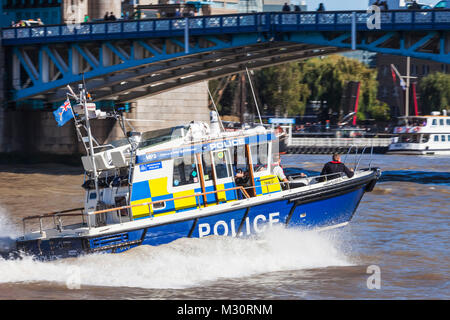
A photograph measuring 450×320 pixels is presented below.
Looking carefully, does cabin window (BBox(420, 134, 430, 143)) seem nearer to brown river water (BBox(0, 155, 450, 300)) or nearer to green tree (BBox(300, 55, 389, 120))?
green tree (BBox(300, 55, 389, 120))

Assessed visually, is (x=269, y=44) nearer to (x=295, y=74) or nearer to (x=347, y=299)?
(x=347, y=299)

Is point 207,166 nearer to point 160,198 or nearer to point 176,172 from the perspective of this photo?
point 176,172

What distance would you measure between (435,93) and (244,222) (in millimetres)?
71346

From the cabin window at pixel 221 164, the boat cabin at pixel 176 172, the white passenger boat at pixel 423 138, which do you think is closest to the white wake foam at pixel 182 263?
the boat cabin at pixel 176 172

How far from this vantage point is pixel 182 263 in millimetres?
15141

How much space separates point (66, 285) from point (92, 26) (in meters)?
28.1

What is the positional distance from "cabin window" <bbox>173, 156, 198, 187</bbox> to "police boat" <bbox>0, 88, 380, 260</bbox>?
2 centimetres

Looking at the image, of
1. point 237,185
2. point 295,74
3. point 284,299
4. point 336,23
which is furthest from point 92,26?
point 295,74

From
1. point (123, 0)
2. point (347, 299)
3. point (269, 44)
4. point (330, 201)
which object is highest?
point (123, 0)

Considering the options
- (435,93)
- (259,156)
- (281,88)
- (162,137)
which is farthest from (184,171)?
(435,93)

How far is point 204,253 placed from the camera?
15547mm

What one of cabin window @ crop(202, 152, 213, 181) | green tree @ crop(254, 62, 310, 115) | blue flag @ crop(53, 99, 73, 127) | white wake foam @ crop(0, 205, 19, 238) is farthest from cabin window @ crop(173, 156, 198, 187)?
green tree @ crop(254, 62, 310, 115)

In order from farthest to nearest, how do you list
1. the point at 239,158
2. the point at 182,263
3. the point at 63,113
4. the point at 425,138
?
the point at 425,138 < the point at 239,158 < the point at 63,113 < the point at 182,263
